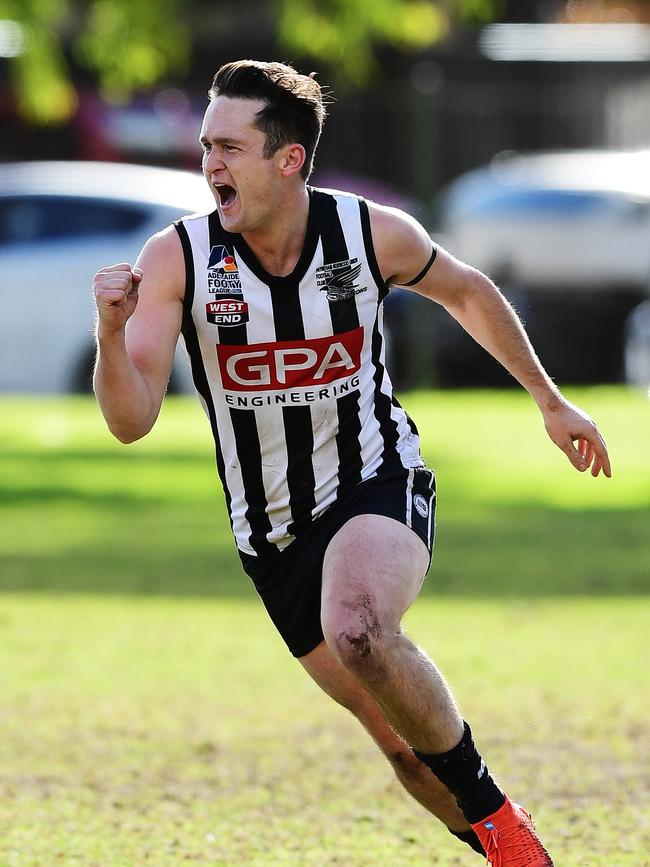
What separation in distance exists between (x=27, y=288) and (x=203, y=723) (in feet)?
36.1

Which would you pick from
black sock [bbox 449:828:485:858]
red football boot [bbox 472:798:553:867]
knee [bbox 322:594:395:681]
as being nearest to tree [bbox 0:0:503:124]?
black sock [bbox 449:828:485:858]

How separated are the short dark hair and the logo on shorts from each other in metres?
0.94

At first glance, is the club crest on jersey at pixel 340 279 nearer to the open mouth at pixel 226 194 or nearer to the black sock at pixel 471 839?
the open mouth at pixel 226 194

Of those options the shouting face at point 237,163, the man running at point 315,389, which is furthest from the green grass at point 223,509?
the shouting face at point 237,163

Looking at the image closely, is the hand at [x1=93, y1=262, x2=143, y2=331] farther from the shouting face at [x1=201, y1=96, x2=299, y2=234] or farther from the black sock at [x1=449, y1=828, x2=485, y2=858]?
the black sock at [x1=449, y1=828, x2=485, y2=858]

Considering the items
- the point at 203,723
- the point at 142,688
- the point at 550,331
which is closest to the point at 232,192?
the point at 203,723

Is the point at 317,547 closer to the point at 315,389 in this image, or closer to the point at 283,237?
the point at 315,389

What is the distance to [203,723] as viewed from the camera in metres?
7.44

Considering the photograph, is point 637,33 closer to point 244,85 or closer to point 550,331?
point 550,331

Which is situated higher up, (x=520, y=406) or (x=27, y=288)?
(x=27, y=288)

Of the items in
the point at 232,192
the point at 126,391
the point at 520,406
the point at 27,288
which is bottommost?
the point at 520,406

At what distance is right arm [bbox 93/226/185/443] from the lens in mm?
4480

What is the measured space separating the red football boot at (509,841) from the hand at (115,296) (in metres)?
1.60

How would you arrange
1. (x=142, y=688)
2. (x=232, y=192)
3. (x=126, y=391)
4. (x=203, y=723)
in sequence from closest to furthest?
(x=126, y=391)
(x=232, y=192)
(x=203, y=723)
(x=142, y=688)
